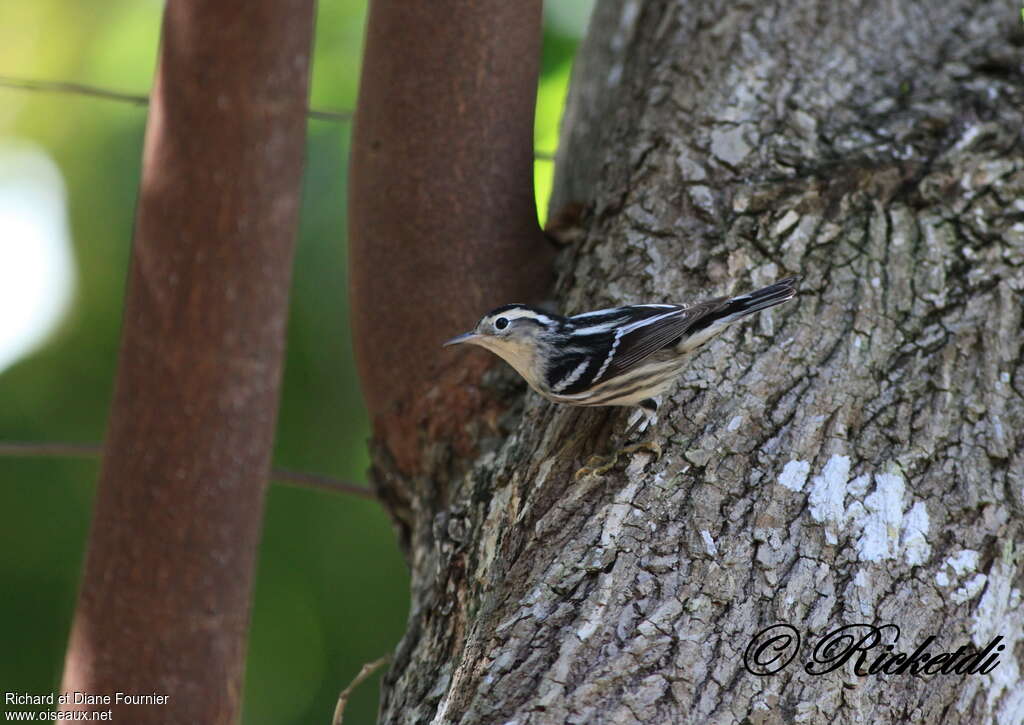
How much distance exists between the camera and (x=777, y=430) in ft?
10.2

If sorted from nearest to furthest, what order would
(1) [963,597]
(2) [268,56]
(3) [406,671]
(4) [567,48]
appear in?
(1) [963,597], (3) [406,671], (2) [268,56], (4) [567,48]

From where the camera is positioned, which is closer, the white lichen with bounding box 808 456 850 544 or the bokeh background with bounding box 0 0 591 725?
the white lichen with bounding box 808 456 850 544

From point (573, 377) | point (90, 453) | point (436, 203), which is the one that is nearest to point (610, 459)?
point (573, 377)

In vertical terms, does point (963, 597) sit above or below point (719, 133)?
below

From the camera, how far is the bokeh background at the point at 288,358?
705 cm

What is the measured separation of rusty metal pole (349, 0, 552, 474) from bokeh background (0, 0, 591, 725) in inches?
121

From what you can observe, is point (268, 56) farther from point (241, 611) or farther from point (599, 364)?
point (241, 611)

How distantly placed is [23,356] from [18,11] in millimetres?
2502

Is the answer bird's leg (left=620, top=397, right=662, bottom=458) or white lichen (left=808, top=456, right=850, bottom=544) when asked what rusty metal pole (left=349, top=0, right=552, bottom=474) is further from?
white lichen (left=808, top=456, right=850, bottom=544)

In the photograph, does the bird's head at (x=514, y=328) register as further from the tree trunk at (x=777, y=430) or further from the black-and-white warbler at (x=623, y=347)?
the tree trunk at (x=777, y=430)

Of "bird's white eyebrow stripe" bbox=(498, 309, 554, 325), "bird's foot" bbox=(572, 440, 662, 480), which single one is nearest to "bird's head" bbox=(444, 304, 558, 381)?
"bird's white eyebrow stripe" bbox=(498, 309, 554, 325)

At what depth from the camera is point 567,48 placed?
290 inches

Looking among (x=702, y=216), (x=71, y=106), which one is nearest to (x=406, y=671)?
(x=702, y=216)

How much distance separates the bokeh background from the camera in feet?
23.1
